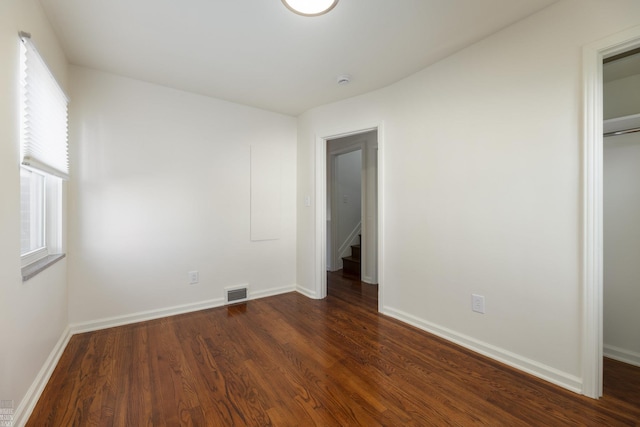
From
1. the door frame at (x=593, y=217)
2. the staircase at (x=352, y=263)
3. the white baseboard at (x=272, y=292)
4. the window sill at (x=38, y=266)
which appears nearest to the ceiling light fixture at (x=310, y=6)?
the door frame at (x=593, y=217)

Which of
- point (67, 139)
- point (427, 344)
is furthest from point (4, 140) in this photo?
point (427, 344)

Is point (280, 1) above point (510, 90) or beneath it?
above

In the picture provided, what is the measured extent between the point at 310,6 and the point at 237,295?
9.66 feet

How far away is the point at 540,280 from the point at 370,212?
249cm

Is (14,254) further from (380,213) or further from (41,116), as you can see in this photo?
(380,213)

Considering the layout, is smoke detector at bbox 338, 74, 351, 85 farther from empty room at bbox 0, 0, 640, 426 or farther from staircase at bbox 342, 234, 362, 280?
staircase at bbox 342, 234, 362, 280

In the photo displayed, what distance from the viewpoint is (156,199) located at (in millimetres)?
2797

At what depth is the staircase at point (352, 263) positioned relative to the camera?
15.6ft

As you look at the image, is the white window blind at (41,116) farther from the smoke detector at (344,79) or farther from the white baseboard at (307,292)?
the white baseboard at (307,292)

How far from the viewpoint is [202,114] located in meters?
3.05

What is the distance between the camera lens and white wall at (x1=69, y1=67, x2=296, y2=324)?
97.9 inches

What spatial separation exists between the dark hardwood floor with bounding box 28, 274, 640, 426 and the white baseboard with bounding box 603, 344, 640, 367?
0.12m

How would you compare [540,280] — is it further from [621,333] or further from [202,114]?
[202,114]

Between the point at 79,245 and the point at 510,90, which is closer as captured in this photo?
the point at 510,90
